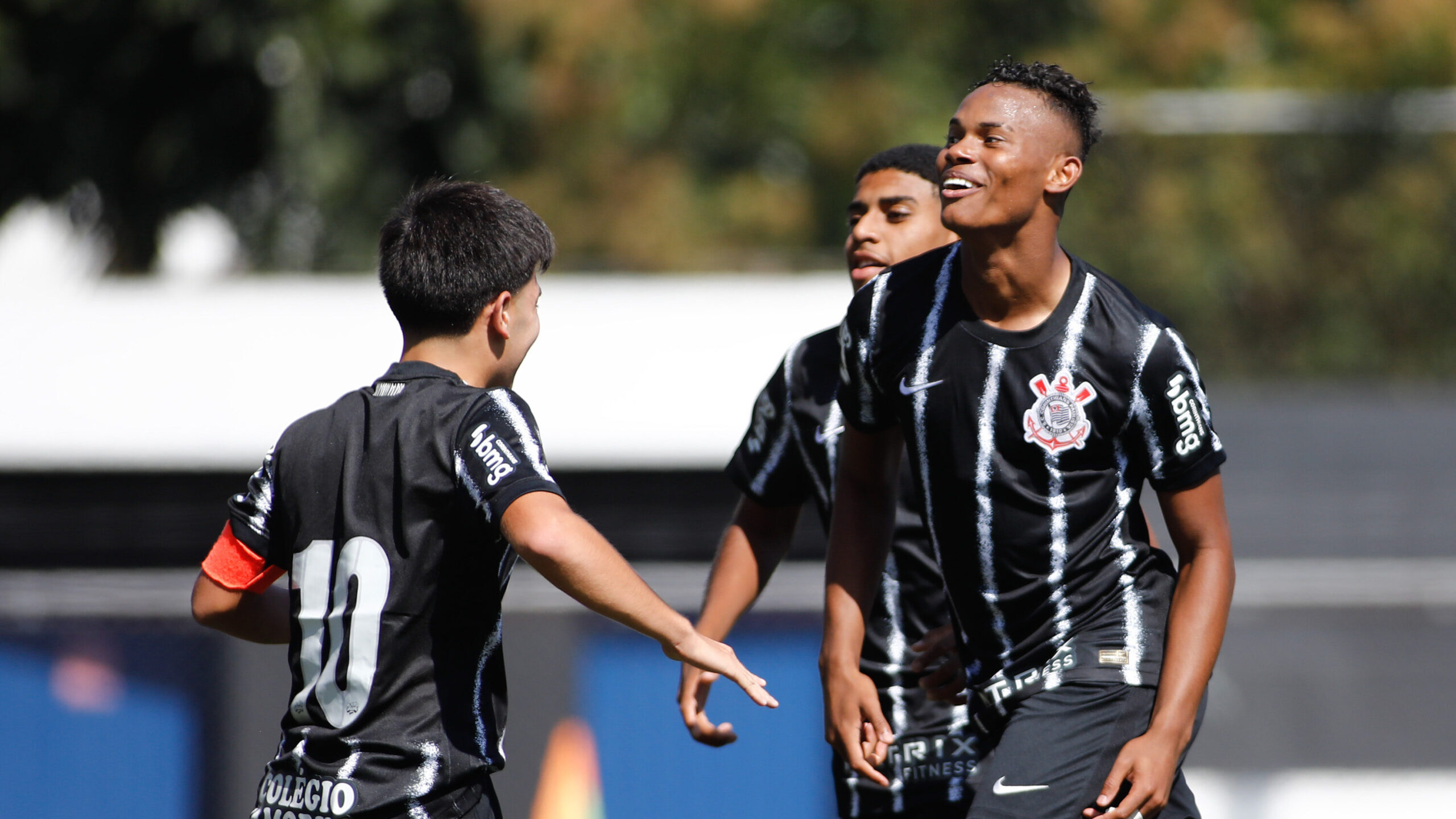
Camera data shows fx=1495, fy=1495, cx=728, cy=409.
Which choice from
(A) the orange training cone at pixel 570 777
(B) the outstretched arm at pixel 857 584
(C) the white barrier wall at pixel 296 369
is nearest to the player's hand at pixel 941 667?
(B) the outstretched arm at pixel 857 584

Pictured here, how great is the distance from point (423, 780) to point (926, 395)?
1.06 metres

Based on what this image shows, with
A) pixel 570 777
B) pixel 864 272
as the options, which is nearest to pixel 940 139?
pixel 570 777

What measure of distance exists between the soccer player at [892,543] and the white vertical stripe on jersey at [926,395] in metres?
0.41

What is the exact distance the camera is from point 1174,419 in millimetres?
2494

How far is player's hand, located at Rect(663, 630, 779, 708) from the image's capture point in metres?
2.43

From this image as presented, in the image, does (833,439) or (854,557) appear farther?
(833,439)

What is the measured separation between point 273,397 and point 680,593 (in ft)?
5.75

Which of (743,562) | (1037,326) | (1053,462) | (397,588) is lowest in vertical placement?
(397,588)

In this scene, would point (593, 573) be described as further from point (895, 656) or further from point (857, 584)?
point (895, 656)

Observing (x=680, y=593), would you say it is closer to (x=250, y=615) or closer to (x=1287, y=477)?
(x=250, y=615)

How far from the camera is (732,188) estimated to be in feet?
55.3

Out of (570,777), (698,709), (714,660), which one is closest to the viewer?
(714,660)

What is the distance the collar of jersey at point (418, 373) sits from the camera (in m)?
2.48

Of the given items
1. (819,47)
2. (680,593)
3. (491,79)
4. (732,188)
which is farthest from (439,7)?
(680,593)
